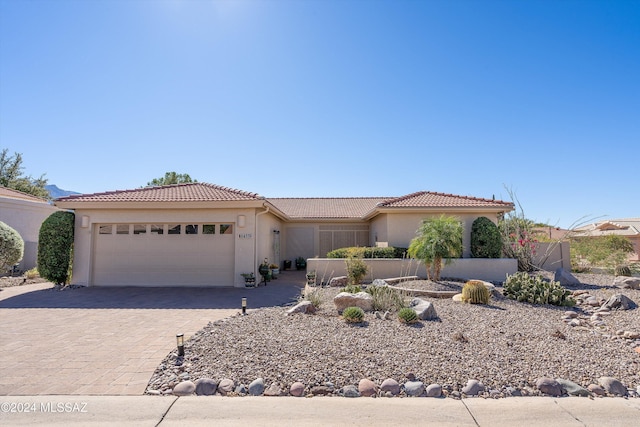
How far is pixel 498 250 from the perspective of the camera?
15.2 m

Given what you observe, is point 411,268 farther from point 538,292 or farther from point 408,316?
point 408,316

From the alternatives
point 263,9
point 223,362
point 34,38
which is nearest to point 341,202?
point 263,9

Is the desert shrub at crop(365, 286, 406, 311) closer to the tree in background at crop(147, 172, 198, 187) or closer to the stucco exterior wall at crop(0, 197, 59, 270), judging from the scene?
the stucco exterior wall at crop(0, 197, 59, 270)

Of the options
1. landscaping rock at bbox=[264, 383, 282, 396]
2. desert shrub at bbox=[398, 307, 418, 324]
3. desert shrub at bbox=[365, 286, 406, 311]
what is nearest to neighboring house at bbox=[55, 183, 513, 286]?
desert shrub at bbox=[365, 286, 406, 311]

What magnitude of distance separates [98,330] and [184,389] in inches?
165

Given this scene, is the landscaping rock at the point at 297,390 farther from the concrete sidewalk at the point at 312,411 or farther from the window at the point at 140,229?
the window at the point at 140,229

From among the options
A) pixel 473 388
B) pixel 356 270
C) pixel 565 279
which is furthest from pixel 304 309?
pixel 565 279

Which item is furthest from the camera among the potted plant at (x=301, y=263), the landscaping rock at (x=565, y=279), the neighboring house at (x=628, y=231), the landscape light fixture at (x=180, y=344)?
the neighboring house at (x=628, y=231)

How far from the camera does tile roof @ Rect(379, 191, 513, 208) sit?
15.7 metres

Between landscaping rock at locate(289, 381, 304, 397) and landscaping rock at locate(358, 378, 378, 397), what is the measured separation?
0.80 m

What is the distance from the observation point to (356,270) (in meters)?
12.6

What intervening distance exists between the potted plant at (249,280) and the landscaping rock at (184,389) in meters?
8.35

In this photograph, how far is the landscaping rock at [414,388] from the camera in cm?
429

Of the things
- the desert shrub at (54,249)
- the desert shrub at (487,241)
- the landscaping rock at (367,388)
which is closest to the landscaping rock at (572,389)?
the landscaping rock at (367,388)
